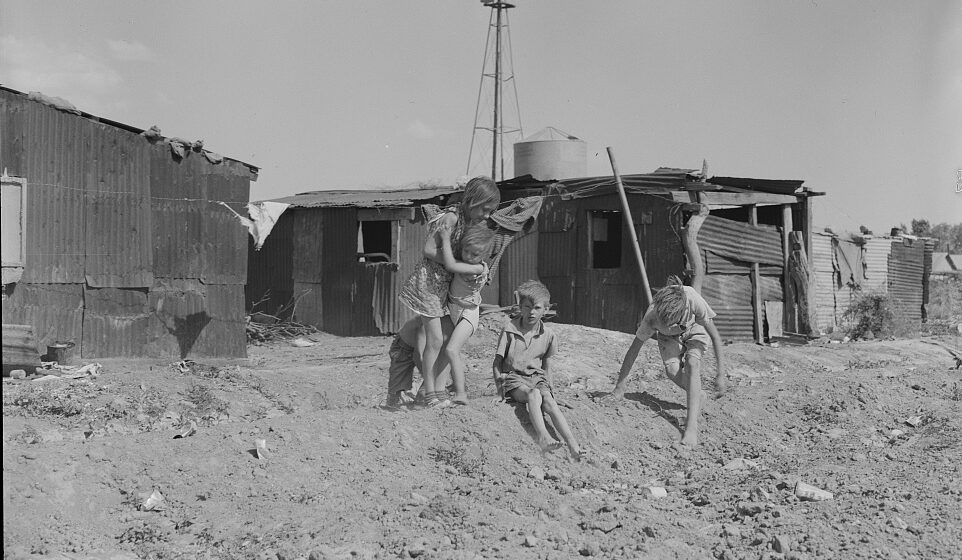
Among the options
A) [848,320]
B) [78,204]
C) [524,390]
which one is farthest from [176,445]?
[848,320]

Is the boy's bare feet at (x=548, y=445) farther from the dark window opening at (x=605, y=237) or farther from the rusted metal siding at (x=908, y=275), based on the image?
the rusted metal siding at (x=908, y=275)

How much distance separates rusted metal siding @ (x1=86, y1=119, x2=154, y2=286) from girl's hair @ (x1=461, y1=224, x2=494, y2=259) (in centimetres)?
792

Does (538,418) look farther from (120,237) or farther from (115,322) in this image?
(120,237)

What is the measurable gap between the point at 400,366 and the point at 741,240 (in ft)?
37.5

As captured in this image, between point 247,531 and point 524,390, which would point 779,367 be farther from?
point 247,531

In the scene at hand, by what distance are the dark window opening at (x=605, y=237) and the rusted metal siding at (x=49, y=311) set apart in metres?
9.64

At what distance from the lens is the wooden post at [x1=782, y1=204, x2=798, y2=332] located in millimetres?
18216

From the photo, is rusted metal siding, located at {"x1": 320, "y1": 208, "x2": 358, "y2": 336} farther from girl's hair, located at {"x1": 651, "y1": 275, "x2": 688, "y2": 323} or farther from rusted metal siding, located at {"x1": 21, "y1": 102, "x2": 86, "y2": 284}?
girl's hair, located at {"x1": 651, "y1": 275, "x2": 688, "y2": 323}

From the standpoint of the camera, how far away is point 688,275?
1661cm

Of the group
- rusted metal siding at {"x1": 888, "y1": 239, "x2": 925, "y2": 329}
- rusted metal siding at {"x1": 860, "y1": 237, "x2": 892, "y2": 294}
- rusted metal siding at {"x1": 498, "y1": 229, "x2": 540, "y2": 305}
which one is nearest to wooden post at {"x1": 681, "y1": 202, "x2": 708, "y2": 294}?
rusted metal siding at {"x1": 498, "y1": 229, "x2": 540, "y2": 305}

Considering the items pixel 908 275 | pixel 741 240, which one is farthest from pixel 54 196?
pixel 908 275

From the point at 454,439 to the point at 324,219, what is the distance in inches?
564

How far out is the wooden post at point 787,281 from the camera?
1822 centimetres

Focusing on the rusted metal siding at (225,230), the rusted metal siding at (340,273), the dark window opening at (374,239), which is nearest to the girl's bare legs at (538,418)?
the rusted metal siding at (225,230)
